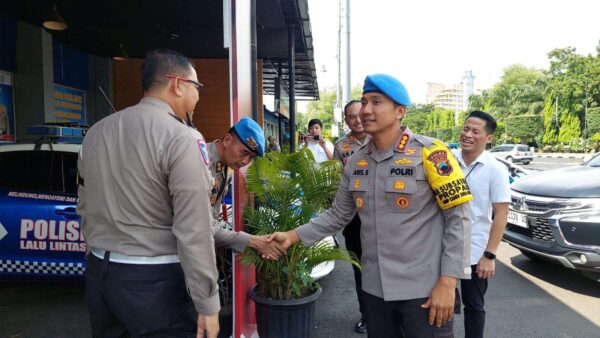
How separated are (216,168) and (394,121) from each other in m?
1.24

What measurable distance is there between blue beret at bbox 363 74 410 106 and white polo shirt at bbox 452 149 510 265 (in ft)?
4.00

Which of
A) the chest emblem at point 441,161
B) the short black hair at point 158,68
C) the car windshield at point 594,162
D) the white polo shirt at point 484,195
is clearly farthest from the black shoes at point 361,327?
the car windshield at point 594,162

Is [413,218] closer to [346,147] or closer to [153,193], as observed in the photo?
[153,193]

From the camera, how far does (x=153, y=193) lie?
62.9 inches

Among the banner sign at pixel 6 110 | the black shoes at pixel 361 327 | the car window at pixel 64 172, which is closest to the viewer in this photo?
the black shoes at pixel 361 327

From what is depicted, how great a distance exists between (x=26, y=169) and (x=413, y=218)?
4.05 meters

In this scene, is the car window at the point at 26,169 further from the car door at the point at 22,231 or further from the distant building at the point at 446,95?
the distant building at the point at 446,95

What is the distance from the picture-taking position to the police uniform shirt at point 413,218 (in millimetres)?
1853

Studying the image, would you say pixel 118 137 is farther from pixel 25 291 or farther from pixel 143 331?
pixel 25 291

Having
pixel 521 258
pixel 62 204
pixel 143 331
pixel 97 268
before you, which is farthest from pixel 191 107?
pixel 521 258

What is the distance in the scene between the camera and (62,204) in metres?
4.12

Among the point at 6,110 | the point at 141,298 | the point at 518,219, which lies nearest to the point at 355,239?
the point at 141,298

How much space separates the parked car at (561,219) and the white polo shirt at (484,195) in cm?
215

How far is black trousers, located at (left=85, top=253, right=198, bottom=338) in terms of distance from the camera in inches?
63.8
